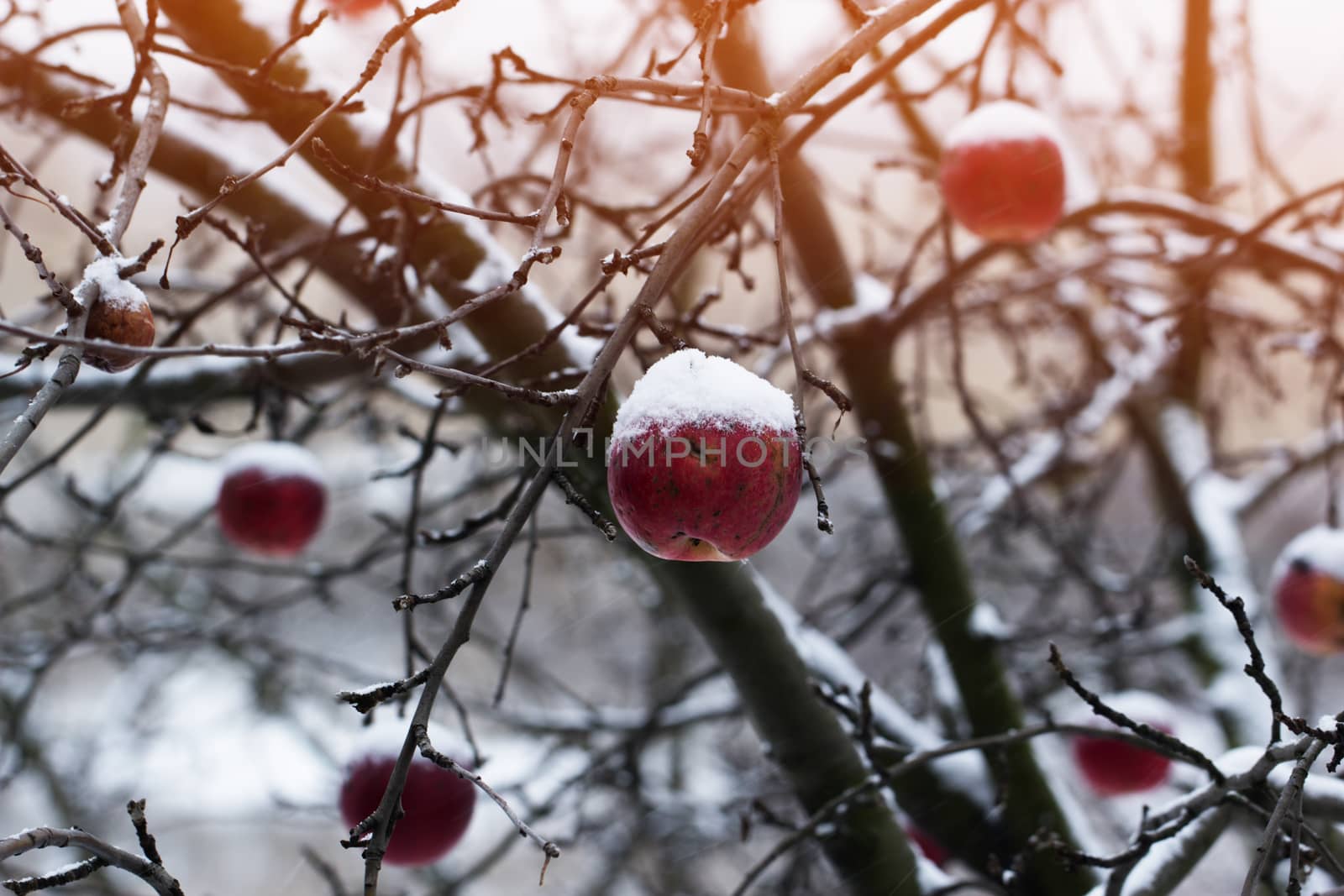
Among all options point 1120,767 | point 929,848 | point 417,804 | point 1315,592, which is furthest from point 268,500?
point 1315,592

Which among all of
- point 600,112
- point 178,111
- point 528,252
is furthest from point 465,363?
point 600,112

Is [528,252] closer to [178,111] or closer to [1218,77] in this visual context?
[178,111]

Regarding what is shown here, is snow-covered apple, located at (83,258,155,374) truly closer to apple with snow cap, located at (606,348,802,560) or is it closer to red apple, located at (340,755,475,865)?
apple with snow cap, located at (606,348,802,560)

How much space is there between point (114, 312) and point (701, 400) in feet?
1.58

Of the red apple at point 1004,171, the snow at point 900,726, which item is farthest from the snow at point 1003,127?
the snow at point 900,726

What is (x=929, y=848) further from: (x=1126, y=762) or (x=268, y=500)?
(x=268, y=500)

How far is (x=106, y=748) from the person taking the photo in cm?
555

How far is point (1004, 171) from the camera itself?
1632 mm

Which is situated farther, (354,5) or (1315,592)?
(1315,592)

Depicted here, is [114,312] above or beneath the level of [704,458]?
above

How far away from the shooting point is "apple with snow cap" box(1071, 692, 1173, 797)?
2262mm

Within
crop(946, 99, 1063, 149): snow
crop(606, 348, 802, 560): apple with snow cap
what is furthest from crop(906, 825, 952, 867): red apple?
crop(606, 348, 802, 560): apple with snow cap

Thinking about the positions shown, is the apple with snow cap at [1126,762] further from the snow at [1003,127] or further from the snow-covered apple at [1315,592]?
the snow at [1003,127]

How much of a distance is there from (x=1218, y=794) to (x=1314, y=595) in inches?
48.3
